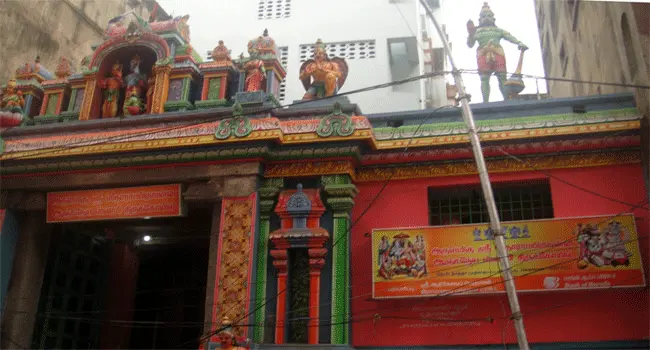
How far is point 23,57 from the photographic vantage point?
19656mm

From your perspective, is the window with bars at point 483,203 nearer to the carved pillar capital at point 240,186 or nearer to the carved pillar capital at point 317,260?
the carved pillar capital at point 317,260

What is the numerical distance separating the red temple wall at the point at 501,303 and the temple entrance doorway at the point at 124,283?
4.64 m

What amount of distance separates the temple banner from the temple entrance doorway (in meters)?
5.27

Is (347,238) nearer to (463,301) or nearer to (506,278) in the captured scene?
(463,301)

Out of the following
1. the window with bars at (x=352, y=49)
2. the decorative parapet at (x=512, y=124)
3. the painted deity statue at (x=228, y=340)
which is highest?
the window with bars at (x=352, y=49)

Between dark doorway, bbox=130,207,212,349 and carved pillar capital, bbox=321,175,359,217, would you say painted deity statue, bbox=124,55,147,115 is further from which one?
carved pillar capital, bbox=321,175,359,217

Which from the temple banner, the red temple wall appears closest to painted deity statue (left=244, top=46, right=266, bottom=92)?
the red temple wall

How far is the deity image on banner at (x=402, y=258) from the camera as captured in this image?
1226 centimetres

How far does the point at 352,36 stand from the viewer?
24016 mm

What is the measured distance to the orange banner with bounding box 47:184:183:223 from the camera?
13.6 meters

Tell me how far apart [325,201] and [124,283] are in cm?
733

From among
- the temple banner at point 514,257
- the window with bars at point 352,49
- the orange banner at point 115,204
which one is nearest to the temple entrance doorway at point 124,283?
the orange banner at point 115,204

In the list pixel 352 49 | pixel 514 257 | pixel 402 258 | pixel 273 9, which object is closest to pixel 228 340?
pixel 402 258

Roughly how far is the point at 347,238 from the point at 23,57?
12893 mm
